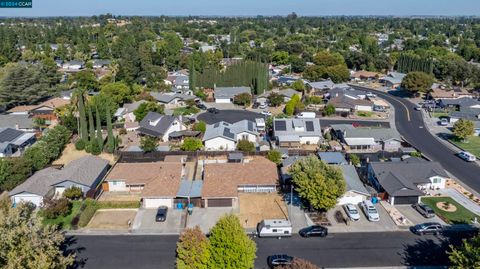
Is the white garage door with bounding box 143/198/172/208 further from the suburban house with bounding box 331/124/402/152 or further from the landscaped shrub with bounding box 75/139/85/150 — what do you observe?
the suburban house with bounding box 331/124/402/152

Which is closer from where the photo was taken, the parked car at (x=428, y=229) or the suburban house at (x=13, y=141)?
the parked car at (x=428, y=229)

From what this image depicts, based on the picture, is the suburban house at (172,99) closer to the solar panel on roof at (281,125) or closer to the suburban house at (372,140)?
the solar panel on roof at (281,125)

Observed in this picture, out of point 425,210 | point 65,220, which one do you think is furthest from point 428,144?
point 65,220

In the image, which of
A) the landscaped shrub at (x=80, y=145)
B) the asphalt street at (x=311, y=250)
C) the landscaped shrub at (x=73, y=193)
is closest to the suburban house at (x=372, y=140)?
the asphalt street at (x=311, y=250)

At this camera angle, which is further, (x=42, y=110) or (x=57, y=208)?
(x=42, y=110)

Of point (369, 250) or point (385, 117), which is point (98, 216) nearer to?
point (369, 250)

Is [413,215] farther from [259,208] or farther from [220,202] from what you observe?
[220,202]
